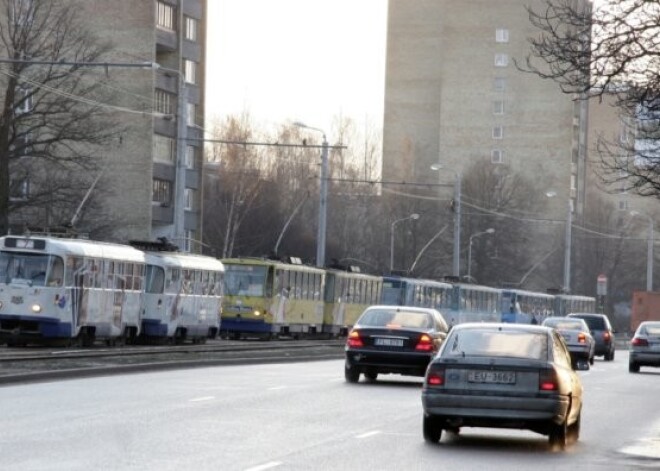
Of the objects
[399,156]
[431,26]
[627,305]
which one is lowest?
[627,305]

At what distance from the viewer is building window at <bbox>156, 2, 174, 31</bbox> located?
90562mm

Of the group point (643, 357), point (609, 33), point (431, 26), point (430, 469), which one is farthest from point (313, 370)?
point (431, 26)

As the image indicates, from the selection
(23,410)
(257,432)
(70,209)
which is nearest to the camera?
(257,432)

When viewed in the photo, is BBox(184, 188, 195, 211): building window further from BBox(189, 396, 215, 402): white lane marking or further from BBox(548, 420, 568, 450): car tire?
BBox(548, 420, 568, 450): car tire

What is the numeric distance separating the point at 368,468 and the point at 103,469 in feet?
7.83

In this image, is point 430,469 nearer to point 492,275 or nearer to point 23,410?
point 23,410

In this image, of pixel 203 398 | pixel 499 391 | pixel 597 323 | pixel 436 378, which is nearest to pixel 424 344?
pixel 203 398

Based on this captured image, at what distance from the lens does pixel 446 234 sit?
120875 mm

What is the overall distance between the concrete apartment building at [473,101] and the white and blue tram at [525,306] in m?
44.7

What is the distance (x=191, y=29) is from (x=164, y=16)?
510 centimetres

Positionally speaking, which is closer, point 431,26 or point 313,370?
point 313,370

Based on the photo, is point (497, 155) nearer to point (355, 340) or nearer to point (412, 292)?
point (412, 292)

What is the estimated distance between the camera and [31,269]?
1768 inches

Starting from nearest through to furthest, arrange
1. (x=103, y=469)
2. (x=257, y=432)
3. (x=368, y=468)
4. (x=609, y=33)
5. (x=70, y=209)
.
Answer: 1. (x=103, y=469)
2. (x=368, y=468)
3. (x=257, y=432)
4. (x=609, y=33)
5. (x=70, y=209)
